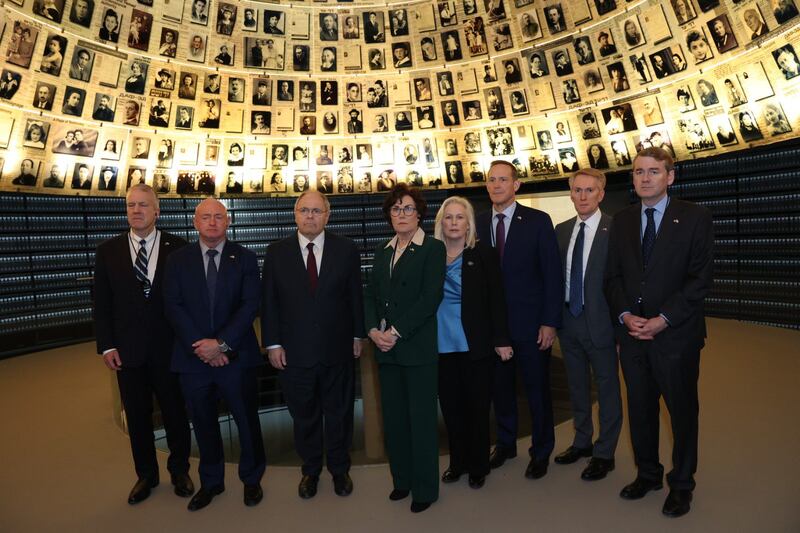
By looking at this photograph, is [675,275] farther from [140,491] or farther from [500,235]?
[140,491]

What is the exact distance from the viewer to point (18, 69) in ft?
27.2

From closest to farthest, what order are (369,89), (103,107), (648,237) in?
(648,237) → (103,107) → (369,89)

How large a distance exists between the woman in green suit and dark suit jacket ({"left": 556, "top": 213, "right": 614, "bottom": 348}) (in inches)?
40.2

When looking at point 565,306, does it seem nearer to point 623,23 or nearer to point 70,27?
point 623,23

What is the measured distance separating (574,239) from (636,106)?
6.61 meters

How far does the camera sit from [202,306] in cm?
343

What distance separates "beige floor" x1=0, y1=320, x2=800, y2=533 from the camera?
3.11m

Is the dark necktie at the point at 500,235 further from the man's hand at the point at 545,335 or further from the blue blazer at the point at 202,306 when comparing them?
the blue blazer at the point at 202,306

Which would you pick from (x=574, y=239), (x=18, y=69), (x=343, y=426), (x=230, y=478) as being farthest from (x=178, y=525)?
(x=18, y=69)

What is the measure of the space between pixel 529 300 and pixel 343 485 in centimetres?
164

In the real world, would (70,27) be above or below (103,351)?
above

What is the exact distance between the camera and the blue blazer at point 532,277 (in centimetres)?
369

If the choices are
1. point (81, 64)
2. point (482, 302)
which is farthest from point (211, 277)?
point (81, 64)

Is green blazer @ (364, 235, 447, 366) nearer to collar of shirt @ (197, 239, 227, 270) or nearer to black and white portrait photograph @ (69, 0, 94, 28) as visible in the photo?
collar of shirt @ (197, 239, 227, 270)
